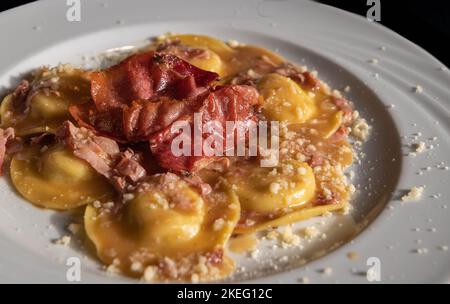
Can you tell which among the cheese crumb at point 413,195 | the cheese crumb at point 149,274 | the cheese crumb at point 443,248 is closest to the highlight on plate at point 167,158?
the cheese crumb at point 149,274

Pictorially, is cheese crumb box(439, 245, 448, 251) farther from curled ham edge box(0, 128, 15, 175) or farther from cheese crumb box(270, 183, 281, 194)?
curled ham edge box(0, 128, 15, 175)

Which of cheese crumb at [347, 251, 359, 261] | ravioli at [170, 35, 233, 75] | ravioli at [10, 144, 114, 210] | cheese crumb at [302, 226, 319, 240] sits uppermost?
ravioli at [170, 35, 233, 75]

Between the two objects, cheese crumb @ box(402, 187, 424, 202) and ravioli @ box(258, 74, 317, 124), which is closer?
cheese crumb @ box(402, 187, 424, 202)

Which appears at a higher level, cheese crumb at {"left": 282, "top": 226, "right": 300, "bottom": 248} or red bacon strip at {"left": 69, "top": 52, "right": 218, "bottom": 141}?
red bacon strip at {"left": 69, "top": 52, "right": 218, "bottom": 141}

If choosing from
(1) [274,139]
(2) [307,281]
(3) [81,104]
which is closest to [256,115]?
(1) [274,139]

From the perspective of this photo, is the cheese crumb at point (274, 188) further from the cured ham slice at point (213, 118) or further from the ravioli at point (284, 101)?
the ravioli at point (284, 101)

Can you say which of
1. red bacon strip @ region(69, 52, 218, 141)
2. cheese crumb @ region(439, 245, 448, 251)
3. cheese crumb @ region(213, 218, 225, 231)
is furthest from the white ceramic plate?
red bacon strip @ region(69, 52, 218, 141)

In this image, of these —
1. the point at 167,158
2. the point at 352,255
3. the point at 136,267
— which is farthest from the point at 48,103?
the point at 352,255
